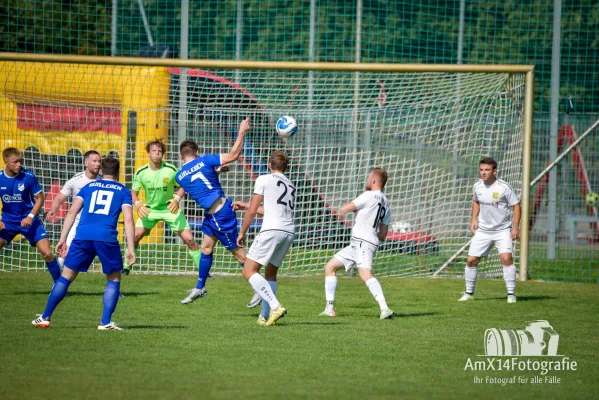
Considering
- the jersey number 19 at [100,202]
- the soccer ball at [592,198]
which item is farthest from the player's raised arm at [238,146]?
the soccer ball at [592,198]

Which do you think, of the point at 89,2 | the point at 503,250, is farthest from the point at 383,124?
the point at 89,2

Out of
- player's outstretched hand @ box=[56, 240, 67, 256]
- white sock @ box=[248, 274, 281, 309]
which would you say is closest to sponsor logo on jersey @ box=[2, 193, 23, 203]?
player's outstretched hand @ box=[56, 240, 67, 256]

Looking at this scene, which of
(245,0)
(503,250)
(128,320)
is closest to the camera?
(128,320)

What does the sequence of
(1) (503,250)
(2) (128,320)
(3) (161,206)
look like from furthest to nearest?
(3) (161,206), (1) (503,250), (2) (128,320)

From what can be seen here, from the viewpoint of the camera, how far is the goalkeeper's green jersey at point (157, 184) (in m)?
12.9

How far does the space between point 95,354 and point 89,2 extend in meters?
18.2

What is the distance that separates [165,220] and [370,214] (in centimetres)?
389

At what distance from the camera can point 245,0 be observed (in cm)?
2609

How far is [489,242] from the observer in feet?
40.3

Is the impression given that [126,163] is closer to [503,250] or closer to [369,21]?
[503,250]

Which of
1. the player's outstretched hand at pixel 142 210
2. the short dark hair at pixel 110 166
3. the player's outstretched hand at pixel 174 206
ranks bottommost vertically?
the player's outstretched hand at pixel 142 210

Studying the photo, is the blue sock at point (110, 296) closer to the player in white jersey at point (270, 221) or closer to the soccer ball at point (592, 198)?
the player in white jersey at point (270, 221)

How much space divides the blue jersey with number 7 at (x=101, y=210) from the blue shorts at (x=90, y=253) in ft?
0.16

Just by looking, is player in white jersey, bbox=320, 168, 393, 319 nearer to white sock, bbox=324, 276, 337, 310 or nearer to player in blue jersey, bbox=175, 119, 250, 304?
white sock, bbox=324, 276, 337, 310
